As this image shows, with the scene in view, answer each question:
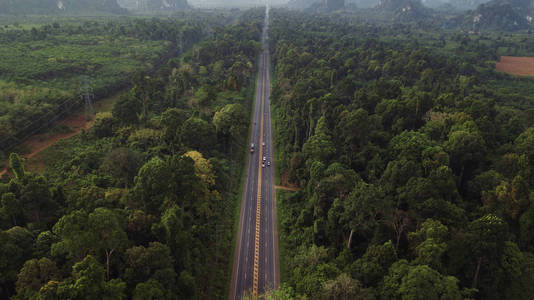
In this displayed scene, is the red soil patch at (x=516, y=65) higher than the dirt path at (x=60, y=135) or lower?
higher

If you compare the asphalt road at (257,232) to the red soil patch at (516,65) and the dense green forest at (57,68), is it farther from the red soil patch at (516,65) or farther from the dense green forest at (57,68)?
the red soil patch at (516,65)

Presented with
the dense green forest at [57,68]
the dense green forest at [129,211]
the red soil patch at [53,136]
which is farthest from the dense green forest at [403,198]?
the dense green forest at [57,68]

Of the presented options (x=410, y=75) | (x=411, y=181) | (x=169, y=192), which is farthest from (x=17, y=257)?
(x=410, y=75)

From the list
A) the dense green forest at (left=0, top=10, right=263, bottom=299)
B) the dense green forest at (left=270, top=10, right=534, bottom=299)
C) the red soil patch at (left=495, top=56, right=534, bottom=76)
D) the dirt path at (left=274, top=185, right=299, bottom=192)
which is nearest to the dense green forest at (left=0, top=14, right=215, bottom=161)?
the dense green forest at (left=0, top=10, right=263, bottom=299)

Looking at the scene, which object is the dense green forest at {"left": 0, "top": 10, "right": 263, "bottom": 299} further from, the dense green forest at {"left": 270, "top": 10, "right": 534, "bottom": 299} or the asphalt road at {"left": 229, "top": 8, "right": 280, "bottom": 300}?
the dense green forest at {"left": 270, "top": 10, "right": 534, "bottom": 299}

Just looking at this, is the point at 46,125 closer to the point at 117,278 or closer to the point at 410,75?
the point at 117,278

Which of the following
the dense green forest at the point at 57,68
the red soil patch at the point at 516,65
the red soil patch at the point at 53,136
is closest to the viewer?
the red soil patch at the point at 53,136

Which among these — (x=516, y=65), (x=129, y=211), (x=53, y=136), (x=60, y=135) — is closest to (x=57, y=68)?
(x=60, y=135)

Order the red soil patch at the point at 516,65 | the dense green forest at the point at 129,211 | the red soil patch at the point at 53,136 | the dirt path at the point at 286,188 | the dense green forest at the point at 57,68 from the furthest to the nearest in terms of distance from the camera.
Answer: the red soil patch at the point at 516,65 < the dense green forest at the point at 57,68 < the red soil patch at the point at 53,136 < the dirt path at the point at 286,188 < the dense green forest at the point at 129,211
